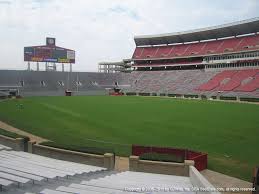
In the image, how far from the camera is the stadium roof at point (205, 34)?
82.9m

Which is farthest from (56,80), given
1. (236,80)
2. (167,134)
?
(167,134)

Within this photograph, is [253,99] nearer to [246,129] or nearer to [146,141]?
[246,129]

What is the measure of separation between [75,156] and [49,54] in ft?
252

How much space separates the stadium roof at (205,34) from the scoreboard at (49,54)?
30875 mm

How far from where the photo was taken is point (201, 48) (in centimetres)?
9588

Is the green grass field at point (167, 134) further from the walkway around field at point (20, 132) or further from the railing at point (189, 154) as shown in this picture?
the railing at point (189, 154)

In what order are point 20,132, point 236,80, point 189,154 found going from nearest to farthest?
1. point 189,154
2. point 20,132
3. point 236,80

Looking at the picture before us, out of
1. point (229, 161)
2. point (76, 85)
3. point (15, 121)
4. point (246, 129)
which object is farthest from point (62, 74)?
point (229, 161)

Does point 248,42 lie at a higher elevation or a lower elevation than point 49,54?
higher

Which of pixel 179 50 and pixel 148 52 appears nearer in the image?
pixel 179 50

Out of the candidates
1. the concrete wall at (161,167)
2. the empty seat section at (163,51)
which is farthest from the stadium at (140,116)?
the empty seat section at (163,51)

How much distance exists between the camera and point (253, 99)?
6134cm

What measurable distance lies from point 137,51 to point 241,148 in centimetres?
9639

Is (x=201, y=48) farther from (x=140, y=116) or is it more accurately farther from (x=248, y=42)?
(x=140, y=116)
